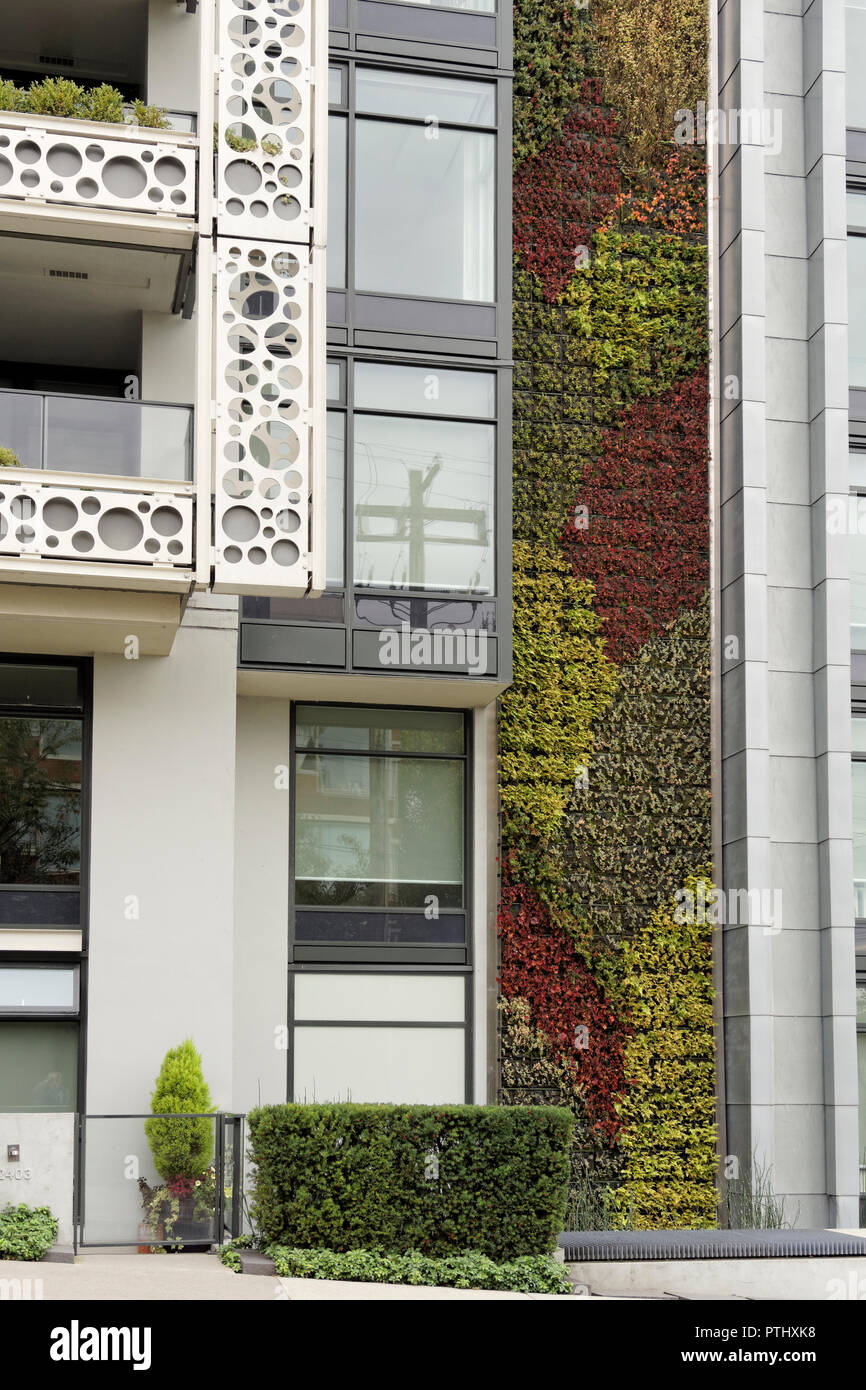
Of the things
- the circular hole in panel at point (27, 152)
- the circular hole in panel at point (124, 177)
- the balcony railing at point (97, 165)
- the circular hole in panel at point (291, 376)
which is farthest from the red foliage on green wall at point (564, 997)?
the circular hole in panel at point (27, 152)

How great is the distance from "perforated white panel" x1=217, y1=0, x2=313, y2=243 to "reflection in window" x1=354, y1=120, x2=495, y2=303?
2315 mm

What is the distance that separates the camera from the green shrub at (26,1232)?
12906mm

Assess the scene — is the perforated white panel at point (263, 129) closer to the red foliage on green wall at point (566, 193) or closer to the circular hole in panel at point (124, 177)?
the circular hole in panel at point (124, 177)

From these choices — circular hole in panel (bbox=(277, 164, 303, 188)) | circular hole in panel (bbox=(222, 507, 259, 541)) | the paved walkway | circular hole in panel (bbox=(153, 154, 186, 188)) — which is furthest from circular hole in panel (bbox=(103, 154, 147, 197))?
the paved walkway

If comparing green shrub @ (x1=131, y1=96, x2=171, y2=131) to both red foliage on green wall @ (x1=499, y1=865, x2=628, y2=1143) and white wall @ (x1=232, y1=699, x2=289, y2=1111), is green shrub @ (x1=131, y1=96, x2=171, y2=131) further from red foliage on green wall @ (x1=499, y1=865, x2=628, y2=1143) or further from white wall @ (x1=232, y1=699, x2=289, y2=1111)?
red foliage on green wall @ (x1=499, y1=865, x2=628, y2=1143)

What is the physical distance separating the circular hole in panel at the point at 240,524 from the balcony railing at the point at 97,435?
0.62 metres

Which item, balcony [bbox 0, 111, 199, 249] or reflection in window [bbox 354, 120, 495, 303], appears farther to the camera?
reflection in window [bbox 354, 120, 495, 303]

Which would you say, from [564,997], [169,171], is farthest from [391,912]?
[169,171]

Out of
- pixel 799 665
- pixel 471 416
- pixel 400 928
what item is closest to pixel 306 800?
pixel 400 928

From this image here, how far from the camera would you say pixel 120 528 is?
15508 millimetres

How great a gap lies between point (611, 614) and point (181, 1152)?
821 centimetres

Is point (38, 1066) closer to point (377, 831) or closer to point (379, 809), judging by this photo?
point (377, 831)

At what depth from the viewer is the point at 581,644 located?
19219 millimetres

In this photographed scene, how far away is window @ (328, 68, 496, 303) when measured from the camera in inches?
725
